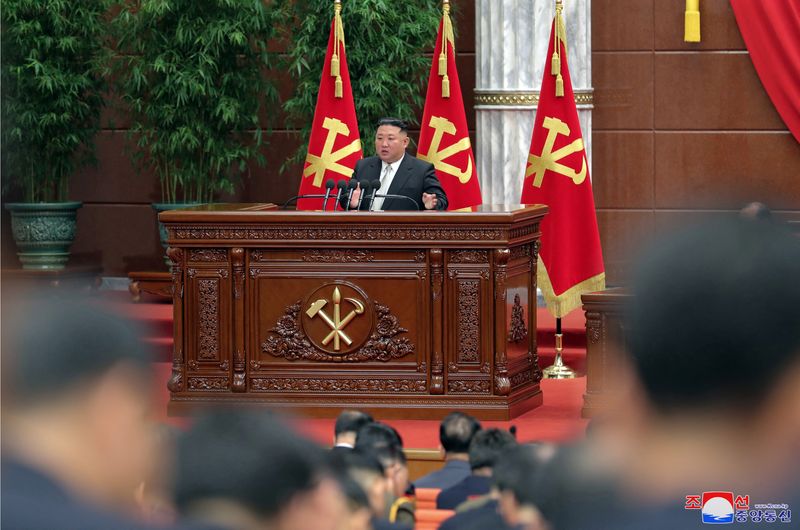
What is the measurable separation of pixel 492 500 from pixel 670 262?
0.73 m

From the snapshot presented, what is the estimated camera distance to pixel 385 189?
5695mm

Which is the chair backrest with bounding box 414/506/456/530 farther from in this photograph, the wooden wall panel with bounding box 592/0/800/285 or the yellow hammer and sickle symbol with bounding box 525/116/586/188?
the wooden wall panel with bounding box 592/0/800/285

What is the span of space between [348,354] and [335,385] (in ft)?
0.46

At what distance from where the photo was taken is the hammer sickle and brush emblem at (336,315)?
16.9 feet

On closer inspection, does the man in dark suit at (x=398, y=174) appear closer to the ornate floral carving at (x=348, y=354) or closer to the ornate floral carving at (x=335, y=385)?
the ornate floral carving at (x=348, y=354)

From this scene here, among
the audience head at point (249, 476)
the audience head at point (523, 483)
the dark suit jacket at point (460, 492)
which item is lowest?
the dark suit jacket at point (460, 492)

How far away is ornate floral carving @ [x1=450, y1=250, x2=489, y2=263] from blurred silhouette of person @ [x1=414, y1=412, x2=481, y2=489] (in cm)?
154

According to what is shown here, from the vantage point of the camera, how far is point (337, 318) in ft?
17.0

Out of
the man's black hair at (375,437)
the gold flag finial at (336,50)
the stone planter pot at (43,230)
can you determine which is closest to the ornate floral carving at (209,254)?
the gold flag finial at (336,50)

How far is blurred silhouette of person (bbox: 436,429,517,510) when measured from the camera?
119 inches

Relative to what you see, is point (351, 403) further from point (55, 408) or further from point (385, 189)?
point (55, 408)

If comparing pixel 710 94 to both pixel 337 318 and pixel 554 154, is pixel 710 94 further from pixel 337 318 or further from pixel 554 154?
pixel 337 318

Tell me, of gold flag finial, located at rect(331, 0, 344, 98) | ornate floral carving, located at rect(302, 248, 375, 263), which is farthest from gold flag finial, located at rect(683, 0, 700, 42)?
ornate floral carving, located at rect(302, 248, 375, 263)

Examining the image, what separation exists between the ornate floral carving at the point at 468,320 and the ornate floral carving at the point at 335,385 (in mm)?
212
